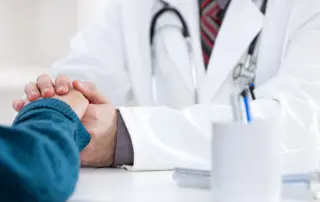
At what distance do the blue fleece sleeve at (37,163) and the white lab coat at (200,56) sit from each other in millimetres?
465

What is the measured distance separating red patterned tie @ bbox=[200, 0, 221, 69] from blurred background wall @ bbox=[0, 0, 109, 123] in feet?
2.45

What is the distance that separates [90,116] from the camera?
36.7 inches

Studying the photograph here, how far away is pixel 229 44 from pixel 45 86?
2.00ft

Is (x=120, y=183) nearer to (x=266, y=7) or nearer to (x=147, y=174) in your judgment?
(x=147, y=174)

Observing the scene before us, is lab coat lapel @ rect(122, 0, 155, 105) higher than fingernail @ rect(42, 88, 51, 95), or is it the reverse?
lab coat lapel @ rect(122, 0, 155, 105)

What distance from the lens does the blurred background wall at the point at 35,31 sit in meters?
2.11

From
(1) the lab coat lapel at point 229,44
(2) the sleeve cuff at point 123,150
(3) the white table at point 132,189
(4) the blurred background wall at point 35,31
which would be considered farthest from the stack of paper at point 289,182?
(4) the blurred background wall at point 35,31

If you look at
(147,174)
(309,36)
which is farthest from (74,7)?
(147,174)

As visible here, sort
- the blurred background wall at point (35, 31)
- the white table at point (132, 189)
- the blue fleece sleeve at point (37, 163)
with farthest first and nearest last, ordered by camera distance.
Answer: the blurred background wall at point (35, 31) < the white table at point (132, 189) < the blue fleece sleeve at point (37, 163)

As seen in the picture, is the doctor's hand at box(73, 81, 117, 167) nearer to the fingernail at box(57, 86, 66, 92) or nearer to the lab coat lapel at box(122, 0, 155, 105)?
the fingernail at box(57, 86, 66, 92)

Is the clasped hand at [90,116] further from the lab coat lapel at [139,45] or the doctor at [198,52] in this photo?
the lab coat lapel at [139,45]

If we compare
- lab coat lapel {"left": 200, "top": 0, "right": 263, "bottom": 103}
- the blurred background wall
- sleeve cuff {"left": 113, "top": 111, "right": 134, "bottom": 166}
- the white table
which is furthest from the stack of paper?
the blurred background wall

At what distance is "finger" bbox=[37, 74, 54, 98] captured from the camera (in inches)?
36.0

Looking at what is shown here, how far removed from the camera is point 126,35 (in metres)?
1.48
